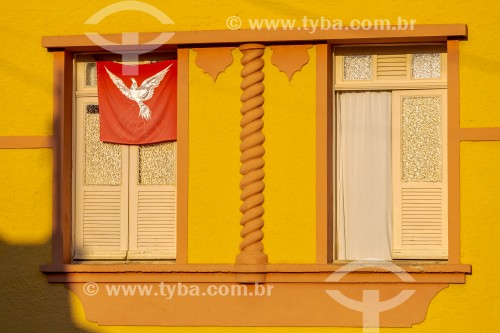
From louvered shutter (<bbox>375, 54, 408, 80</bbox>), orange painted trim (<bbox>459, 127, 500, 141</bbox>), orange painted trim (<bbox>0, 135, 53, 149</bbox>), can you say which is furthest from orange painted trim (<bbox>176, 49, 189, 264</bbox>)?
orange painted trim (<bbox>459, 127, 500, 141</bbox>)

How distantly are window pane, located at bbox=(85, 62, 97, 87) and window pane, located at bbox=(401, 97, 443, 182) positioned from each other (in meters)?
3.85

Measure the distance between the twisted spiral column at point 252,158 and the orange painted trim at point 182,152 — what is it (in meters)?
0.67

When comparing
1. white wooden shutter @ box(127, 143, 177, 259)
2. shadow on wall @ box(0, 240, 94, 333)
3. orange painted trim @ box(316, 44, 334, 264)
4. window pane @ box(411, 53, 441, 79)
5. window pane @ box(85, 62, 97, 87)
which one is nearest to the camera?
orange painted trim @ box(316, 44, 334, 264)

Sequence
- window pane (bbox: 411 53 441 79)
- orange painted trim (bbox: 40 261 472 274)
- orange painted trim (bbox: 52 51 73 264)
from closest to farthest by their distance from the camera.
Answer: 1. orange painted trim (bbox: 40 261 472 274)
2. window pane (bbox: 411 53 441 79)
3. orange painted trim (bbox: 52 51 73 264)

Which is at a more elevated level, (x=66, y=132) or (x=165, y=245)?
(x=66, y=132)

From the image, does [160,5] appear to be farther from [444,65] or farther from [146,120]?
[444,65]

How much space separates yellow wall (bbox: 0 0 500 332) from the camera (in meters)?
14.4

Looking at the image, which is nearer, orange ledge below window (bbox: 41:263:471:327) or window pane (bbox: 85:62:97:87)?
orange ledge below window (bbox: 41:263:471:327)

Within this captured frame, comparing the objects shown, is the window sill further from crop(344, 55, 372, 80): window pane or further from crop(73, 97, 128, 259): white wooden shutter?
crop(344, 55, 372, 80): window pane

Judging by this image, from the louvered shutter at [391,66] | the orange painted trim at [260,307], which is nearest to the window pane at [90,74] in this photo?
the orange painted trim at [260,307]

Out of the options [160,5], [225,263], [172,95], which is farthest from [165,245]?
[160,5]

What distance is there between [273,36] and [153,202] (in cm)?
253

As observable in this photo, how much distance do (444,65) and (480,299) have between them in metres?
2.80

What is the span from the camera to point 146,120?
50.5ft
